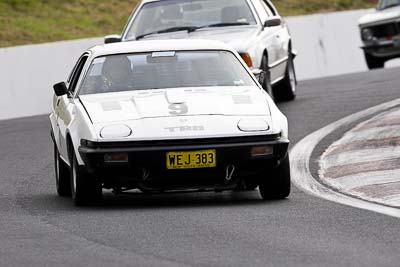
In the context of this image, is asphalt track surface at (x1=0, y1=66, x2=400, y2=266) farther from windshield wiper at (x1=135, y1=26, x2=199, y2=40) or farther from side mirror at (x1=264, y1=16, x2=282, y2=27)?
side mirror at (x1=264, y1=16, x2=282, y2=27)

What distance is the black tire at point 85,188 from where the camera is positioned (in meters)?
10.7

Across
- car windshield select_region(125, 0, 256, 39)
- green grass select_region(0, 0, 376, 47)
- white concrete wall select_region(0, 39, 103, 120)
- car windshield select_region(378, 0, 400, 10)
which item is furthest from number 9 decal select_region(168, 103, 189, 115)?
green grass select_region(0, 0, 376, 47)

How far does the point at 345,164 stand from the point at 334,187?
1.24 metres

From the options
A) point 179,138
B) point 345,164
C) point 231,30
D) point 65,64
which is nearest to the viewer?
point 179,138

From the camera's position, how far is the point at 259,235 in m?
8.82

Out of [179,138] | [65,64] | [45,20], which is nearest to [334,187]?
[179,138]

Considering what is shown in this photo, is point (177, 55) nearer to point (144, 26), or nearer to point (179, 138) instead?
point (179, 138)

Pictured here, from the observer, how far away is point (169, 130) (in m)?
10.5

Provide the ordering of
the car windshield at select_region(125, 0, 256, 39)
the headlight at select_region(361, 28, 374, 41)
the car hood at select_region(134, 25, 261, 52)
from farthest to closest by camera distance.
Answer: the headlight at select_region(361, 28, 374, 41)
the car windshield at select_region(125, 0, 256, 39)
the car hood at select_region(134, 25, 261, 52)

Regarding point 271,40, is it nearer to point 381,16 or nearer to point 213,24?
point 213,24

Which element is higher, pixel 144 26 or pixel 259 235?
pixel 259 235

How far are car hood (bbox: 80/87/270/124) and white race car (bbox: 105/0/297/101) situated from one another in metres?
5.64

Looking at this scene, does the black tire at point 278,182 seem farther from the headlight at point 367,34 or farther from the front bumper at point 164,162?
the headlight at point 367,34

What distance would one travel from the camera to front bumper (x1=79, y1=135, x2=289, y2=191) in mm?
10438
